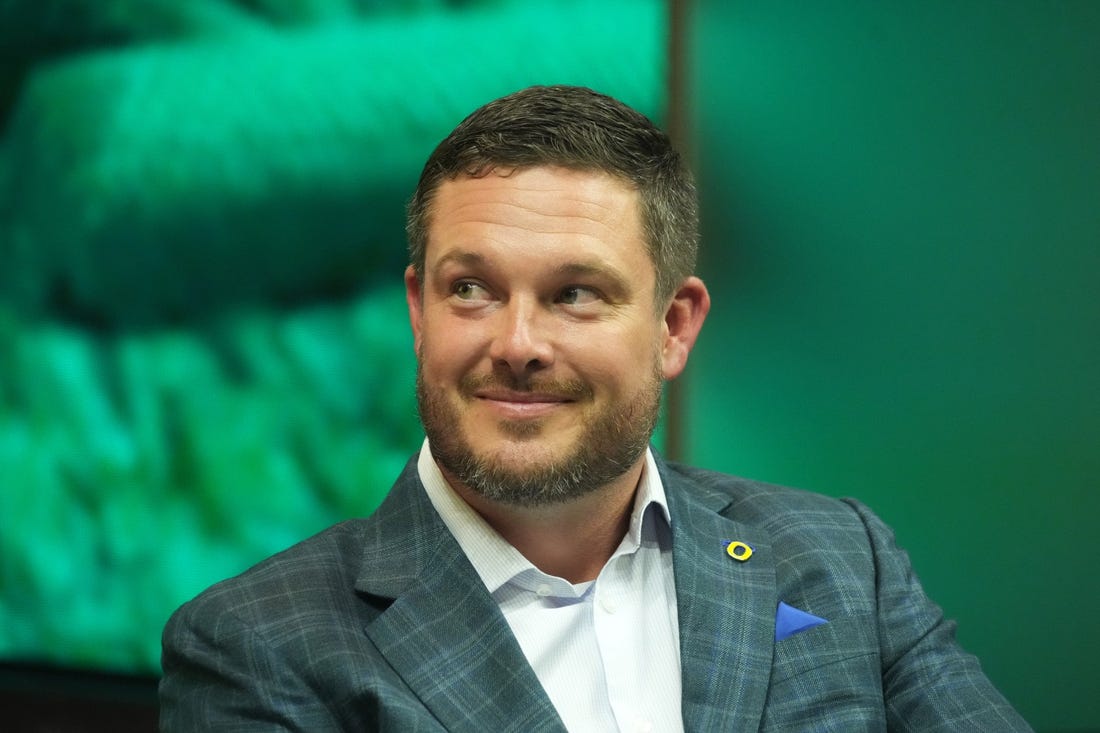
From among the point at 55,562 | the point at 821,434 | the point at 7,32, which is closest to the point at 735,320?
the point at 821,434

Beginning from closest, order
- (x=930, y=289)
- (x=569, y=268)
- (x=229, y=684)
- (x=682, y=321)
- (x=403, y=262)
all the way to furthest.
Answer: (x=229, y=684)
(x=569, y=268)
(x=682, y=321)
(x=930, y=289)
(x=403, y=262)

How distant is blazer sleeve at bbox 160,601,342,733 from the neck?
1.07 ft

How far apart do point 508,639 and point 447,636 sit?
74 mm

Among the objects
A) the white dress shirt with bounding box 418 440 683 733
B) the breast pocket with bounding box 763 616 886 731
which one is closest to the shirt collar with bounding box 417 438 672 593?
the white dress shirt with bounding box 418 440 683 733

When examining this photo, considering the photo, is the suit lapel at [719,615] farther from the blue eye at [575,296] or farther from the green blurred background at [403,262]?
the green blurred background at [403,262]

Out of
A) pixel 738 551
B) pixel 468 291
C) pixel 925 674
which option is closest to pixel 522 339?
pixel 468 291

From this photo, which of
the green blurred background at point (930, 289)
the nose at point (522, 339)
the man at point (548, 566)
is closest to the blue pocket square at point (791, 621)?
the man at point (548, 566)

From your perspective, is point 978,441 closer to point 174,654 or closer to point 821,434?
point 821,434

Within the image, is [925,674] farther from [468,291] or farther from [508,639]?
[468,291]

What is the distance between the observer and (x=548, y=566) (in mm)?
1606

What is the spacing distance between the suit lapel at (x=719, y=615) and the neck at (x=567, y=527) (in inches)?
3.5

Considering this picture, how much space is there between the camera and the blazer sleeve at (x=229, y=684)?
1.36 m

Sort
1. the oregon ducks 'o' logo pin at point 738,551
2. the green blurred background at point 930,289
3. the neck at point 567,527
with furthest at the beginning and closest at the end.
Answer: the green blurred background at point 930,289 < the oregon ducks 'o' logo pin at point 738,551 < the neck at point 567,527

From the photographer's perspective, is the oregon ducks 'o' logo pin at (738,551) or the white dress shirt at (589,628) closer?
the white dress shirt at (589,628)
